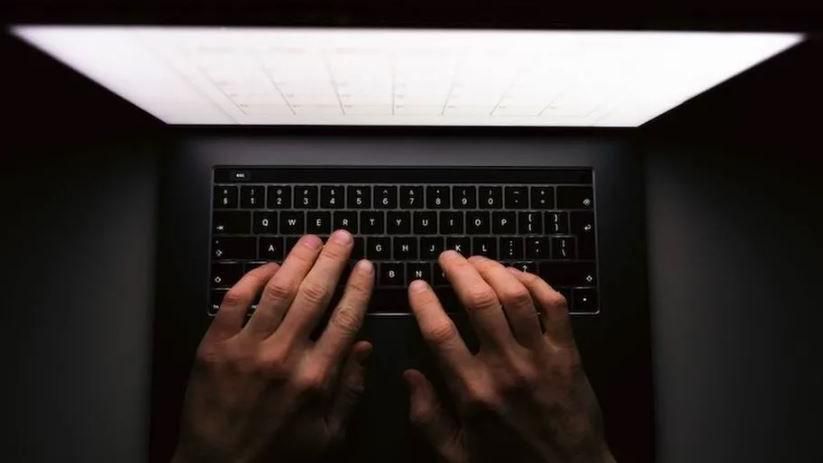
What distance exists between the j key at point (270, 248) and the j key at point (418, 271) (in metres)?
0.17

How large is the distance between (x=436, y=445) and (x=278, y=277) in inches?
11.2

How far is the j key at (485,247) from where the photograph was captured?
0.64m

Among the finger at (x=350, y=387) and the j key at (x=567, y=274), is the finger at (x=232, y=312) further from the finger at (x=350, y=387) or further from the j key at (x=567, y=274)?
the j key at (x=567, y=274)

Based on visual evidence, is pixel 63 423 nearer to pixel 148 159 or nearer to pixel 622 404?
pixel 148 159

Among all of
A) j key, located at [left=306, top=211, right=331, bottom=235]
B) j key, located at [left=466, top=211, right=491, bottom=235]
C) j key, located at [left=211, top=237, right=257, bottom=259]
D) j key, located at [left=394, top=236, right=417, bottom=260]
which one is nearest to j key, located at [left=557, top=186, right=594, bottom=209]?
j key, located at [left=466, top=211, right=491, bottom=235]

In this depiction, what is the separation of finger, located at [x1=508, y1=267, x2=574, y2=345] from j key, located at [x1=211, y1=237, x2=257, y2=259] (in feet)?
1.21

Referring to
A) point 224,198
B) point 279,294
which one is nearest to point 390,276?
point 279,294

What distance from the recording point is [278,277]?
0.58 metres

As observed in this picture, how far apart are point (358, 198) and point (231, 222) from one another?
172mm

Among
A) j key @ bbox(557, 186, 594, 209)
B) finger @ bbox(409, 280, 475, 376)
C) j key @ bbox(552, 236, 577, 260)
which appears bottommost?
finger @ bbox(409, 280, 475, 376)

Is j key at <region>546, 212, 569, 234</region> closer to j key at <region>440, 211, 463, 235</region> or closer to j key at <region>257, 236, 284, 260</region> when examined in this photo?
j key at <region>440, 211, 463, 235</region>

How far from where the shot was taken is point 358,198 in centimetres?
64

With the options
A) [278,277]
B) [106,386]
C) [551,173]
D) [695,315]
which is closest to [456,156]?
[551,173]

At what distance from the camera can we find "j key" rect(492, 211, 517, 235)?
Result: 64 centimetres
